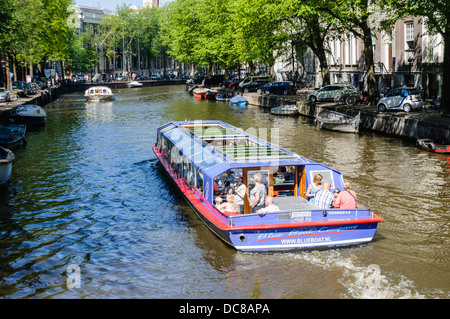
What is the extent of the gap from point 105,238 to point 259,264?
4963mm

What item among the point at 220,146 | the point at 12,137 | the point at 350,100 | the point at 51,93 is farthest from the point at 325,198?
the point at 51,93

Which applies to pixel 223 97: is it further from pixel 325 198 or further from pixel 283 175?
pixel 325 198

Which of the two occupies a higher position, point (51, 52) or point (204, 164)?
point (51, 52)

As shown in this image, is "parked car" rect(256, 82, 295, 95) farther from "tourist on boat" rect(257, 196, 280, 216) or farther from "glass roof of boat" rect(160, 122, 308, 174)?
"tourist on boat" rect(257, 196, 280, 216)

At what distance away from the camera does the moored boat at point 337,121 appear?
33.8 m

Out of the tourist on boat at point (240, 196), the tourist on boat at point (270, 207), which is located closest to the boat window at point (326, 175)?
the tourist on boat at point (240, 196)

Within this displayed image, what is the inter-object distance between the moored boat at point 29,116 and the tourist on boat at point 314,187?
2867 centimetres

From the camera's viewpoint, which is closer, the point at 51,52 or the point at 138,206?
the point at 138,206

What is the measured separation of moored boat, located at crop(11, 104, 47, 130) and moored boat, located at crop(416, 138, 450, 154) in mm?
26148

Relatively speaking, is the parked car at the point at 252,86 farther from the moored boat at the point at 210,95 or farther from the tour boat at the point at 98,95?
the tour boat at the point at 98,95

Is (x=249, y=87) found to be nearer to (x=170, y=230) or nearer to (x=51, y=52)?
(x=51, y=52)

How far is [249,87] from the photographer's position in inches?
2596

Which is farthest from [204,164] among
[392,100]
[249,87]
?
[249,87]
